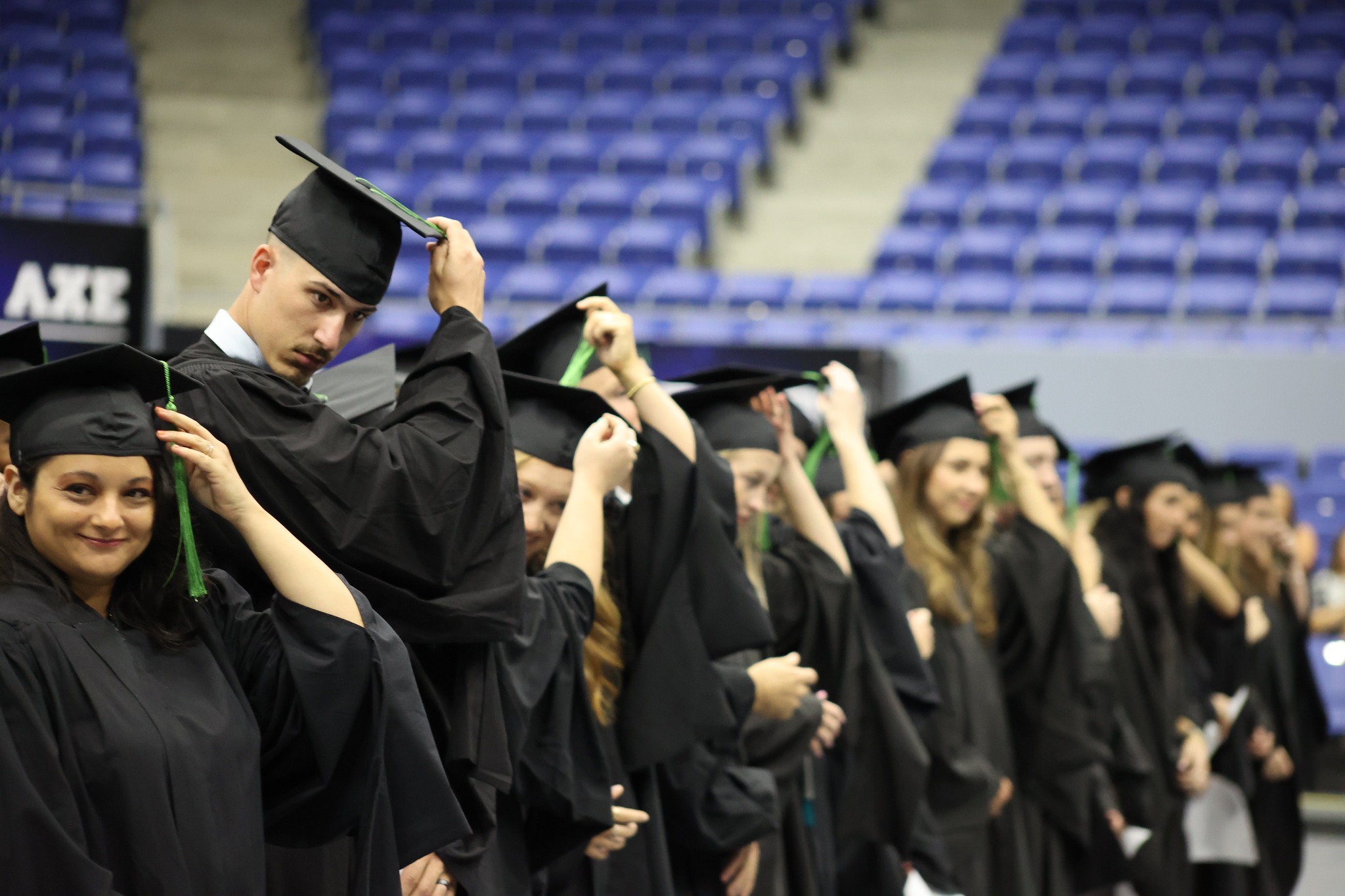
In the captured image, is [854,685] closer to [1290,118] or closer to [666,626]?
[666,626]

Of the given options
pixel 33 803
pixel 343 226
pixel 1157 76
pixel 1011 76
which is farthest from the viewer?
pixel 1011 76

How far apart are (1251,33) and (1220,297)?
4112 mm

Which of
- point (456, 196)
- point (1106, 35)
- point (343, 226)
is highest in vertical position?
point (1106, 35)

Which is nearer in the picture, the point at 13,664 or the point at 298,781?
the point at 13,664

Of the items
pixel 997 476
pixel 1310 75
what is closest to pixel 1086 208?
pixel 1310 75

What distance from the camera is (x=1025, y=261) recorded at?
11.7 meters

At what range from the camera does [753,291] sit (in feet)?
37.6

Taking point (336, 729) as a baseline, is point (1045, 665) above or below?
below

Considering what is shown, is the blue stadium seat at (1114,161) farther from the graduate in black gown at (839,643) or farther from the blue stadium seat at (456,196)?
the graduate in black gown at (839,643)

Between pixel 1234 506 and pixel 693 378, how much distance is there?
3871 mm

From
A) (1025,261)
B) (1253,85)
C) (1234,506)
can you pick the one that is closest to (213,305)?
(1025,261)

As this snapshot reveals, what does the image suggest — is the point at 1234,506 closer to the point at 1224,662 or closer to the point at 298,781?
the point at 1224,662

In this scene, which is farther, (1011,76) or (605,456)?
(1011,76)

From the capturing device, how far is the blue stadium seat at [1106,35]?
1412 centimetres
